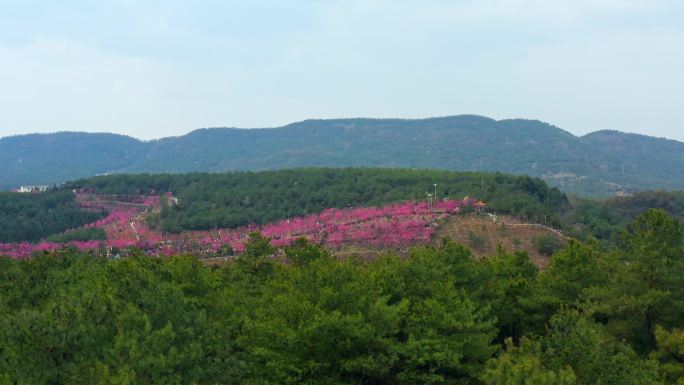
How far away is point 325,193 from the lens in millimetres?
94375

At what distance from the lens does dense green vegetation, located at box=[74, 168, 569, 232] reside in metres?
79.7

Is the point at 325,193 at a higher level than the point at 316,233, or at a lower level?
higher

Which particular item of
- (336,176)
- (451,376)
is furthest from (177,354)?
(336,176)

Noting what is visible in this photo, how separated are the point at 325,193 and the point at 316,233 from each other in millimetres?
20760

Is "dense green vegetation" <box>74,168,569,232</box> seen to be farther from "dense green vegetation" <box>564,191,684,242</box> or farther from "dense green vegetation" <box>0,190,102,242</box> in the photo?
"dense green vegetation" <box>0,190,102,242</box>

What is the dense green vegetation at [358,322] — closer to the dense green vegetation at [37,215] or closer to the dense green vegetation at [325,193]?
the dense green vegetation at [325,193]

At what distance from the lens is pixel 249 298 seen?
30.0m

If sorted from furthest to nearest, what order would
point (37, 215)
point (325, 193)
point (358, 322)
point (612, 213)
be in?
point (37, 215) < point (325, 193) < point (612, 213) < point (358, 322)

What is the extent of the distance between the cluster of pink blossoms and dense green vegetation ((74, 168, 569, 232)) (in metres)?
3.04

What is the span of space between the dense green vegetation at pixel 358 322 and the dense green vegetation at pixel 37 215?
6244 cm

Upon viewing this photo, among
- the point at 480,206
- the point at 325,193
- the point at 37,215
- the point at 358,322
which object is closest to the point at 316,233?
the point at 480,206

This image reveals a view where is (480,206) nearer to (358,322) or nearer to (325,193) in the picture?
(325,193)

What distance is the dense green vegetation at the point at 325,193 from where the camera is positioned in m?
79.7

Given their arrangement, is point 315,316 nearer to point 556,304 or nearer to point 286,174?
point 556,304
